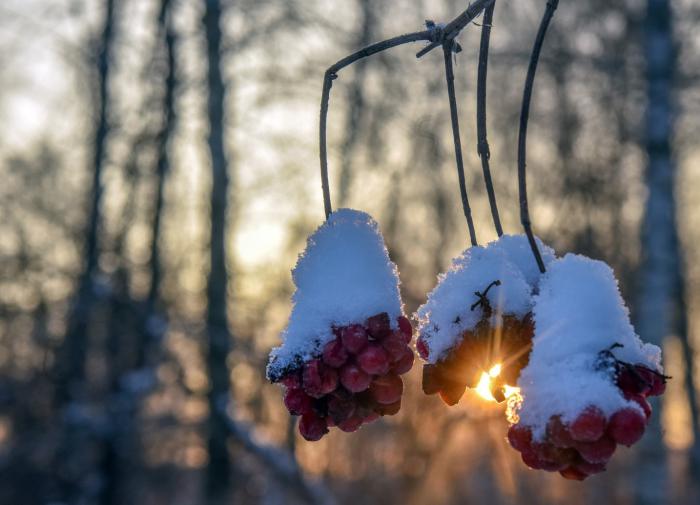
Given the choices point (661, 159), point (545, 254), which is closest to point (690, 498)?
point (661, 159)

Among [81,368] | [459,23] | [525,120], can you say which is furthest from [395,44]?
[81,368]

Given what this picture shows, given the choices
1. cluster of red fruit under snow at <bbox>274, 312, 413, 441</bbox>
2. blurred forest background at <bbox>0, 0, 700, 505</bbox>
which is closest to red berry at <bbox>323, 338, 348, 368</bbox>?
cluster of red fruit under snow at <bbox>274, 312, 413, 441</bbox>

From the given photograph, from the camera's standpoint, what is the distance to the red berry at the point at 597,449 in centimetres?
85

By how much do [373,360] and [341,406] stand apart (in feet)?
0.25

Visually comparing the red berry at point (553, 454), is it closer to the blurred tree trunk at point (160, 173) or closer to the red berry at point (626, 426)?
the red berry at point (626, 426)

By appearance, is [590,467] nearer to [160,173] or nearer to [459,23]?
[459,23]

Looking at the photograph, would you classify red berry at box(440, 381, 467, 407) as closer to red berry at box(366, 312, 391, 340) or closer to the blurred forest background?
red berry at box(366, 312, 391, 340)

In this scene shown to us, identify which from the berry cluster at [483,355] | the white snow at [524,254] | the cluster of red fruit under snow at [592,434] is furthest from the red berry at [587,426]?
the white snow at [524,254]

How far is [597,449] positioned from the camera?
0.85 m

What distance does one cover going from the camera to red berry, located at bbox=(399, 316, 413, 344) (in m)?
1.04

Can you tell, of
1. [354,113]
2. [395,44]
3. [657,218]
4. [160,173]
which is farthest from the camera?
[354,113]

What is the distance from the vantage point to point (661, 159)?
519 cm

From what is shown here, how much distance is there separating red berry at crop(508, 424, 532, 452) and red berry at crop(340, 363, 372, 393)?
0.19m

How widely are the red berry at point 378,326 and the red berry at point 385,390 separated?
0.06 metres
